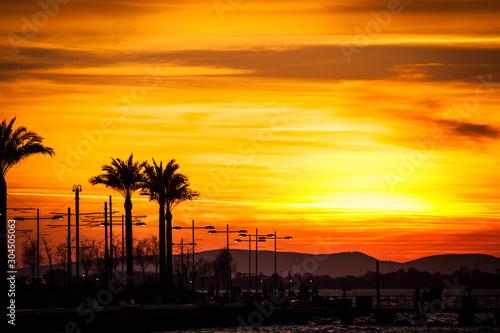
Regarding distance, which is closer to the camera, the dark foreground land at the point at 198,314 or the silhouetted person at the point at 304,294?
the dark foreground land at the point at 198,314

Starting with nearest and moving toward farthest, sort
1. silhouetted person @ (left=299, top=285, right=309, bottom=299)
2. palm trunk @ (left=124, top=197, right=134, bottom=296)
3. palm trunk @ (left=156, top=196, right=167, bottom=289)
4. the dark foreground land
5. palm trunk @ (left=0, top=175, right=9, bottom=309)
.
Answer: palm trunk @ (left=0, top=175, right=9, bottom=309)
the dark foreground land
palm trunk @ (left=124, top=197, right=134, bottom=296)
palm trunk @ (left=156, top=196, right=167, bottom=289)
silhouetted person @ (left=299, top=285, right=309, bottom=299)

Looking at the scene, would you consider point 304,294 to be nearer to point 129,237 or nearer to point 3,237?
point 129,237

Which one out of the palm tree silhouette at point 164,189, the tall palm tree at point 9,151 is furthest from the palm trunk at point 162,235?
the tall palm tree at point 9,151

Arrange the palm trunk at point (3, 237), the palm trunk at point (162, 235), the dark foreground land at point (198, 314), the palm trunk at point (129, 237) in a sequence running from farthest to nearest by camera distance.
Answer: the palm trunk at point (162, 235), the palm trunk at point (129, 237), the dark foreground land at point (198, 314), the palm trunk at point (3, 237)

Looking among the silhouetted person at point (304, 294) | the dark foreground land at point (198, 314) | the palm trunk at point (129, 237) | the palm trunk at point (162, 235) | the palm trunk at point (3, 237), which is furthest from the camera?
the silhouetted person at point (304, 294)

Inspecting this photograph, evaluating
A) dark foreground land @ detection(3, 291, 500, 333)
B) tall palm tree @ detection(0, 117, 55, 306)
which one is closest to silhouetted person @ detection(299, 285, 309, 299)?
dark foreground land @ detection(3, 291, 500, 333)

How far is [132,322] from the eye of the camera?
183ft

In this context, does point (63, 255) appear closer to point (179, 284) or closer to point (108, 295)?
point (179, 284)

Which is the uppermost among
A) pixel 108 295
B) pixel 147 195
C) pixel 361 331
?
pixel 147 195

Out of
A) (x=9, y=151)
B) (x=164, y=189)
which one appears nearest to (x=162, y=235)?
(x=164, y=189)

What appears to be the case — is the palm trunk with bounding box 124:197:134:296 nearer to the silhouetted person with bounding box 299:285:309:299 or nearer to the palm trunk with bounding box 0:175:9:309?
the palm trunk with bounding box 0:175:9:309

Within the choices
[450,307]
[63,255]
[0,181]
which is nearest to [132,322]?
[0,181]

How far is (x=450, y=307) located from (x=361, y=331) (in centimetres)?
1121

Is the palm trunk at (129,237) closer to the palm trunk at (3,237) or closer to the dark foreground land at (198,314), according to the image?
the dark foreground land at (198,314)
